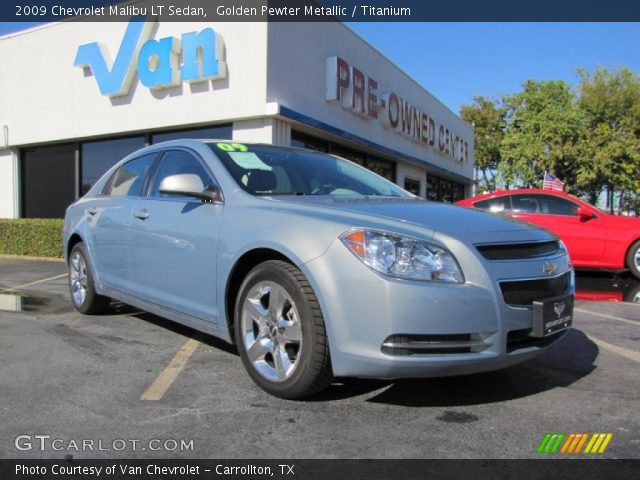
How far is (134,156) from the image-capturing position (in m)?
5.13

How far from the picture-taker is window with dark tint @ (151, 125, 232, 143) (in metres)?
11.2

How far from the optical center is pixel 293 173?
414 cm

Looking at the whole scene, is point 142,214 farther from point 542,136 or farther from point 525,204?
point 542,136

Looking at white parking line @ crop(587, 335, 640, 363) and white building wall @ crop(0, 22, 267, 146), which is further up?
white building wall @ crop(0, 22, 267, 146)

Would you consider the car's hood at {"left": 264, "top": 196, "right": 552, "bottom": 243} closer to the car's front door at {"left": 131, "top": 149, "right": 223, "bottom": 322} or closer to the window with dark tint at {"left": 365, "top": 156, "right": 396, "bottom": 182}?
the car's front door at {"left": 131, "top": 149, "right": 223, "bottom": 322}

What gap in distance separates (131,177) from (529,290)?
142 inches

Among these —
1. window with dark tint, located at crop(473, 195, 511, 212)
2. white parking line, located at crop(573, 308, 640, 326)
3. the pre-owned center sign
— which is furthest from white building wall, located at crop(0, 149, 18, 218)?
white parking line, located at crop(573, 308, 640, 326)

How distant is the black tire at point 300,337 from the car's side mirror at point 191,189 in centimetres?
71

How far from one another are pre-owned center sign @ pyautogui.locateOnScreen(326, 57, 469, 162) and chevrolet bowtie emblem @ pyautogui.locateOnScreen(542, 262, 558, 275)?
31.5 feet

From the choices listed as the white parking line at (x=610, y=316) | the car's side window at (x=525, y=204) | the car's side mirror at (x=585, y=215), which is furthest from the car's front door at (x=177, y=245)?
the car's side mirror at (x=585, y=215)
